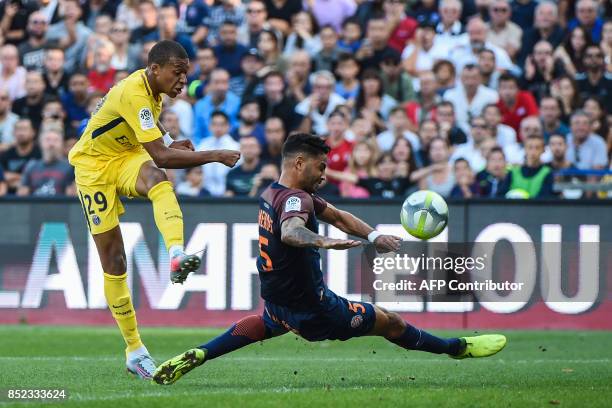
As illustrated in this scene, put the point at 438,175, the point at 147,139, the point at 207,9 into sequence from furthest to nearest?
the point at 207,9, the point at 438,175, the point at 147,139

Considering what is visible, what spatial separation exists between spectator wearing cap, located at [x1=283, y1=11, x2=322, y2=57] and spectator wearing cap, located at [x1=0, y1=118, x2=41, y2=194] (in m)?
4.14

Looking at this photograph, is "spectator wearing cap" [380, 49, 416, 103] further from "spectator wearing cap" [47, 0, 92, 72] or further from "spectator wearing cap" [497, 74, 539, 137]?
"spectator wearing cap" [47, 0, 92, 72]

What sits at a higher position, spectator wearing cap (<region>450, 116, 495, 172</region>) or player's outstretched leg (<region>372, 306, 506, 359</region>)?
spectator wearing cap (<region>450, 116, 495, 172</region>)

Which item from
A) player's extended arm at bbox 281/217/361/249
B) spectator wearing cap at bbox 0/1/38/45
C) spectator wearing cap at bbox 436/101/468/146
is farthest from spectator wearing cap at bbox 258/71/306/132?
player's extended arm at bbox 281/217/361/249

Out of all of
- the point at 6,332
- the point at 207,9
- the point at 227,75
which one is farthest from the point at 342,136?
the point at 6,332

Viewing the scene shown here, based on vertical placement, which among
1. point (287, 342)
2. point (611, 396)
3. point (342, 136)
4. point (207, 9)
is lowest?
point (287, 342)

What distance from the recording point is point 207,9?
758 inches

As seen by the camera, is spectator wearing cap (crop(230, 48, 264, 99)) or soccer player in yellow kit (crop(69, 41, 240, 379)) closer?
soccer player in yellow kit (crop(69, 41, 240, 379))

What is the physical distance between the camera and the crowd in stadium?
16.2 meters

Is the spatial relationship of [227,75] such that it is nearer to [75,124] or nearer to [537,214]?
[75,124]

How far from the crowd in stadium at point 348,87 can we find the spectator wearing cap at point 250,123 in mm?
22

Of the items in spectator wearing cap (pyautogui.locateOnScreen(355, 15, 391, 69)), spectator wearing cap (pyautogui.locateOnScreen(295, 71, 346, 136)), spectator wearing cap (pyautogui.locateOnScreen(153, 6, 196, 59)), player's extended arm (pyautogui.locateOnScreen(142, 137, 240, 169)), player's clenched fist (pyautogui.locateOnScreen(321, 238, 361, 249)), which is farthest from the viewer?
spectator wearing cap (pyautogui.locateOnScreen(153, 6, 196, 59))

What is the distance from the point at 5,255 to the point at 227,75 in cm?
460

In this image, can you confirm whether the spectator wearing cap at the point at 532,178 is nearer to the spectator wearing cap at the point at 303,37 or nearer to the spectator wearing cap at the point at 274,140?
the spectator wearing cap at the point at 274,140
